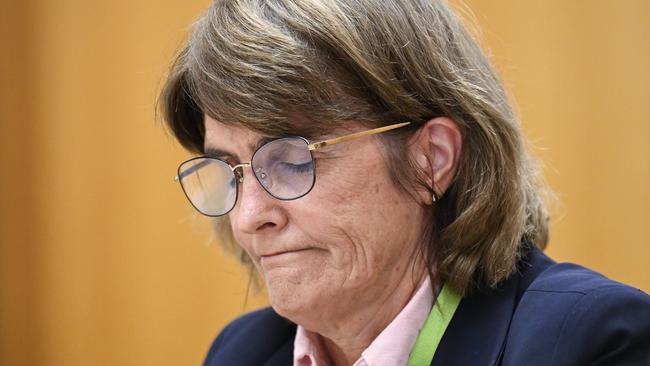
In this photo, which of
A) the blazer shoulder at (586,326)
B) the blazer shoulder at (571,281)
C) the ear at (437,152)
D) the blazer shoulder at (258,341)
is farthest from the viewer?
the blazer shoulder at (258,341)

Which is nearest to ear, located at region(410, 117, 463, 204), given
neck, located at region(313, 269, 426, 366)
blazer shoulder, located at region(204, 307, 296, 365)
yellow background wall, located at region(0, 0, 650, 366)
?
neck, located at region(313, 269, 426, 366)

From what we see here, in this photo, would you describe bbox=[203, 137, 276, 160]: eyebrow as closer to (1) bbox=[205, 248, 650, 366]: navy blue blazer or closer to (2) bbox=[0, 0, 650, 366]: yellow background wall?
(1) bbox=[205, 248, 650, 366]: navy blue blazer

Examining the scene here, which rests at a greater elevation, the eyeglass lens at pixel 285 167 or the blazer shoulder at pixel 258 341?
the eyeglass lens at pixel 285 167

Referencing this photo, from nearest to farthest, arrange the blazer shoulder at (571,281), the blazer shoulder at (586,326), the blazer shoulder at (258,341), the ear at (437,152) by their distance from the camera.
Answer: the blazer shoulder at (586,326)
the blazer shoulder at (571,281)
the ear at (437,152)
the blazer shoulder at (258,341)

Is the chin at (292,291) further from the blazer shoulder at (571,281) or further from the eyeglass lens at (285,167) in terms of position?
the blazer shoulder at (571,281)

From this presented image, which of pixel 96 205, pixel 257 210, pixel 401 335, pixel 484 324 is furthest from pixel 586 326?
pixel 96 205

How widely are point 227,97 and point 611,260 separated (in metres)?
1.84

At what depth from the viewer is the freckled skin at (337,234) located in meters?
1.78

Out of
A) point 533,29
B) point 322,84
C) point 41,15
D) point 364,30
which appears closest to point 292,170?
point 322,84

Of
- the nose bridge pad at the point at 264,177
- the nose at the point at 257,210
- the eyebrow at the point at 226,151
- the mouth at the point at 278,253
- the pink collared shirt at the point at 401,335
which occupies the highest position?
the eyebrow at the point at 226,151

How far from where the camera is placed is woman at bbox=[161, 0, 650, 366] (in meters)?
1.76

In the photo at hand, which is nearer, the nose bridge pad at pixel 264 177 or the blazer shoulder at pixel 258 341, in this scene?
the nose bridge pad at pixel 264 177

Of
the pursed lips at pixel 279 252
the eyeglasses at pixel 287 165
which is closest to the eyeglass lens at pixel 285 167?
the eyeglasses at pixel 287 165

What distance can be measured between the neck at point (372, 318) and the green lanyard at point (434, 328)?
68mm
